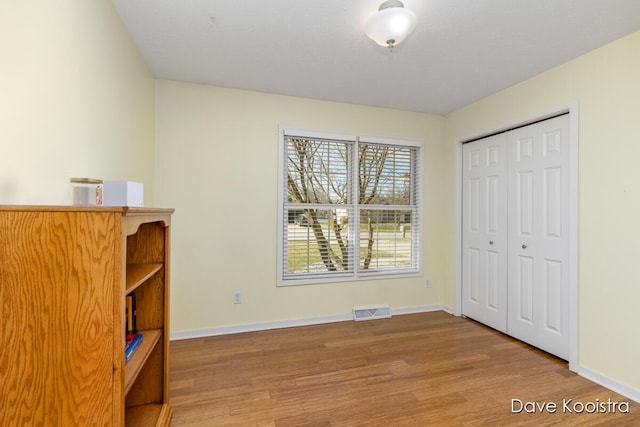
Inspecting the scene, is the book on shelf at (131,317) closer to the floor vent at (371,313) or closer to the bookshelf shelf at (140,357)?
the bookshelf shelf at (140,357)

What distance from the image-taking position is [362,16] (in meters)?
1.91

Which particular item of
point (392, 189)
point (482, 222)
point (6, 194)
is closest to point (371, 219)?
point (392, 189)

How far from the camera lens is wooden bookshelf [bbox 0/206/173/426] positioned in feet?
3.09

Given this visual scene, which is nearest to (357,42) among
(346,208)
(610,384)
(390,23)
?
(390,23)

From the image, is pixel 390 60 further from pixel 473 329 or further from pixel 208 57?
pixel 473 329

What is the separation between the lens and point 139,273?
1.50 metres

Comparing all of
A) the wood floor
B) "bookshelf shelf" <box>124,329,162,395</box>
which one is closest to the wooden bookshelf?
"bookshelf shelf" <box>124,329,162,395</box>

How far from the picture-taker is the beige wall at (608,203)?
2045 mm

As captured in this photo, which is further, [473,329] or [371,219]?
[371,219]

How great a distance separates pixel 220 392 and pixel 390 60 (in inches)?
110

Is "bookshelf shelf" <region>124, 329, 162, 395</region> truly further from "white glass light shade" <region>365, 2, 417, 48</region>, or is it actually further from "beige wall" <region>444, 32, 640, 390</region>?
"beige wall" <region>444, 32, 640, 390</region>

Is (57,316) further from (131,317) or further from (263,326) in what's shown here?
(263,326)

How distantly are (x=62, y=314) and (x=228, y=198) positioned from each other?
6.93ft

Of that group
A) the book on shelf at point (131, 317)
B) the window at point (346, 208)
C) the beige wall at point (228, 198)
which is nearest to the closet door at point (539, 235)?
the window at point (346, 208)
